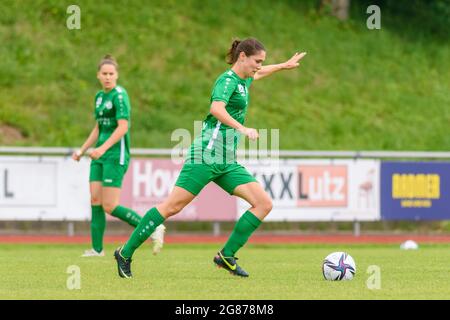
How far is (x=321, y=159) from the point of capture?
62.4 feet

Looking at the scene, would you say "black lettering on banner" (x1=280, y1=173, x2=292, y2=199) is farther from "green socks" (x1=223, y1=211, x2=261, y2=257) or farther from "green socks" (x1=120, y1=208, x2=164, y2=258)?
"green socks" (x1=120, y1=208, x2=164, y2=258)

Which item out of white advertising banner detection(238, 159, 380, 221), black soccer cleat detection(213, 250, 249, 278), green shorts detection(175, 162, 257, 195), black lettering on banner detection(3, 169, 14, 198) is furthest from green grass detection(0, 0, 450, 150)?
green shorts detection(175, 162, 257, 195)

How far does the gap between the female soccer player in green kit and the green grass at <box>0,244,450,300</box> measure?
1.44 ft

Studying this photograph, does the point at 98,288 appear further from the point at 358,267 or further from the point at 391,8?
the point at 391,8

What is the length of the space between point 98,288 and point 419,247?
9.03 meters

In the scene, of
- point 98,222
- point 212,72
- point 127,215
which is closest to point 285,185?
point 98,222

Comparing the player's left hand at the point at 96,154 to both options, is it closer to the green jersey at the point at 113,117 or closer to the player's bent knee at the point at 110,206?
the green jersey at the point at 113,117

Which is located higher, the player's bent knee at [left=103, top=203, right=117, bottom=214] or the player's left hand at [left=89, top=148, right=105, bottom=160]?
the player's left hand at [left=89, top=148, right=105, bottom=160]

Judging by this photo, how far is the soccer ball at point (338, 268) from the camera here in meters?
9.88

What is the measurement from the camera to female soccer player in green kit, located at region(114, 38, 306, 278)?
9883mm

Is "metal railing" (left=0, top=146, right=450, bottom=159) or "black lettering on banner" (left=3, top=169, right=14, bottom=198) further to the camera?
"metal railing" (left=0, top=146, right=450, bottom=159)

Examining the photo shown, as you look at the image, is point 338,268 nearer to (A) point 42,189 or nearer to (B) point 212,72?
(A) point 42,189
